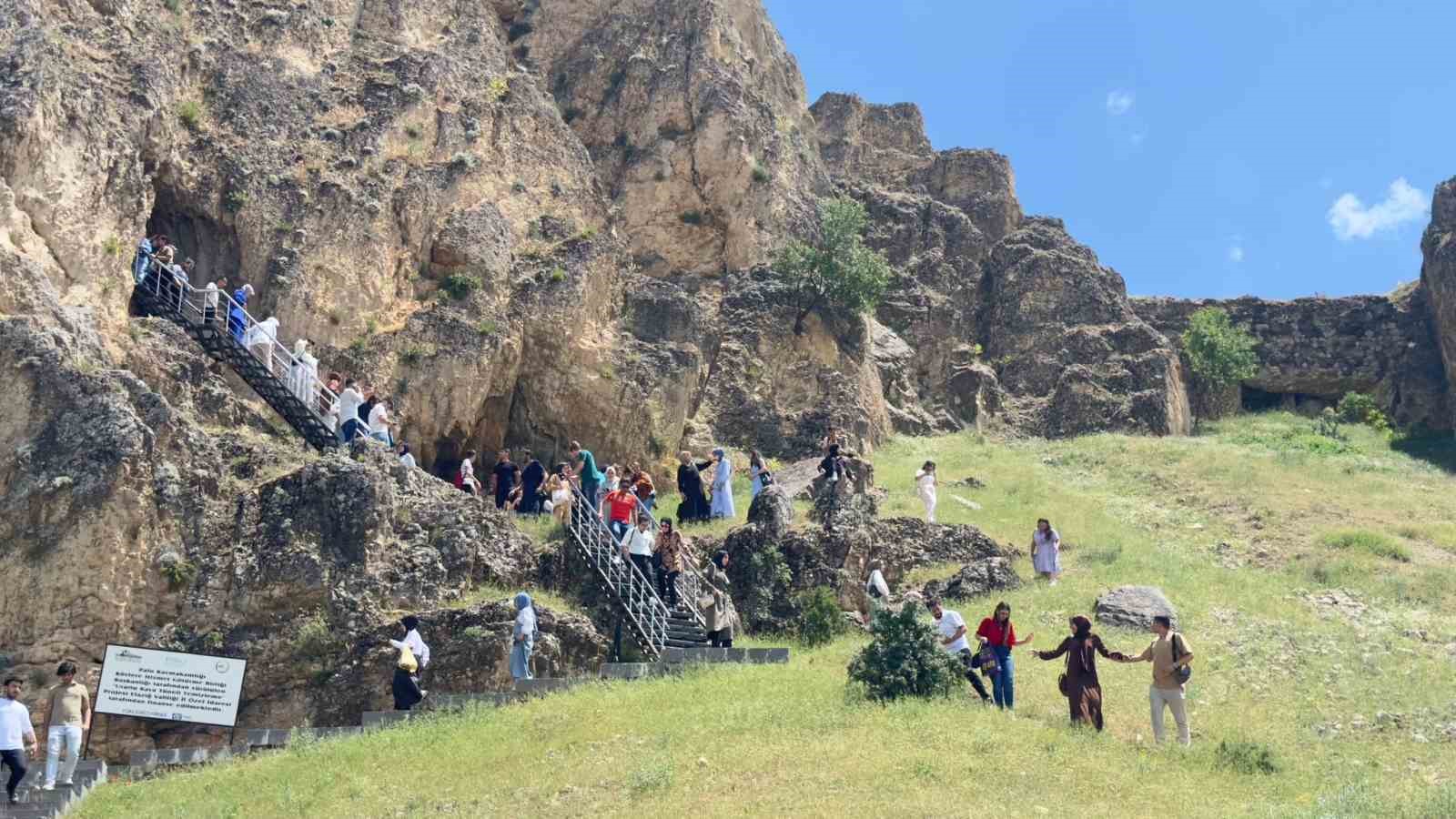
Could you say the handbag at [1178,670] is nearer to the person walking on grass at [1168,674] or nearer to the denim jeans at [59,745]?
the person walking on grass at [1168,674]

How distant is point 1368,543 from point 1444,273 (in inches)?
1040

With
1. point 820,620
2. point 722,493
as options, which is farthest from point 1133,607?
point 722,493

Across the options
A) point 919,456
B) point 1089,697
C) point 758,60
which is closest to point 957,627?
point 1089,697

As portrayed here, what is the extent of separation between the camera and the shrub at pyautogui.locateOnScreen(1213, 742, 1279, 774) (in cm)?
1481

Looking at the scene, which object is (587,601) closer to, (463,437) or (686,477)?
(686,477)

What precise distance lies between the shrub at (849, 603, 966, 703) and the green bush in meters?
16.5

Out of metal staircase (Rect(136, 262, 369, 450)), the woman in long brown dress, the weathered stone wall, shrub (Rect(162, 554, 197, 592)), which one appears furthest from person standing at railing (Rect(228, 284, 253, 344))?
the weathered stone wall

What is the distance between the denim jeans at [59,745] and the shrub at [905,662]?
9.26 metres

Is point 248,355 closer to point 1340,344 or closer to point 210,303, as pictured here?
point 210,303

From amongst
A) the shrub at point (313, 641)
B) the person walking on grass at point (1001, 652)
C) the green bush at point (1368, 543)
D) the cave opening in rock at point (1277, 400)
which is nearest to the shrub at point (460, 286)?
the shrub at point (313, 641)

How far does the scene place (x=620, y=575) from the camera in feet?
72.0

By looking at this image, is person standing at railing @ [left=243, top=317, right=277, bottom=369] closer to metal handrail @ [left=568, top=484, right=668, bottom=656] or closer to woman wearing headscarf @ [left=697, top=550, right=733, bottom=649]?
metal handrail @ [left=568, top=484, right=668, bottom=656]

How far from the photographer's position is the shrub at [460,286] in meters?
30.5

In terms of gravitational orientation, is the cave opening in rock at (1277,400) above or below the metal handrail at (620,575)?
above
